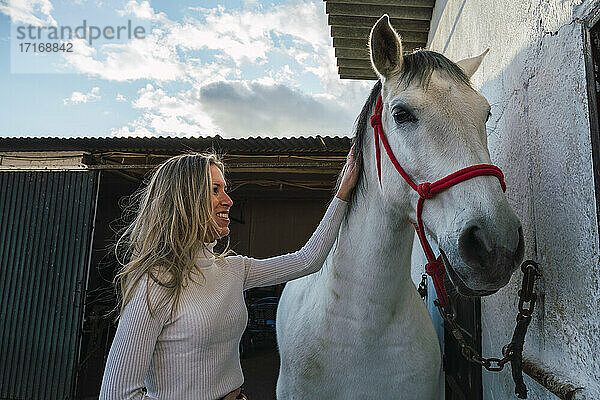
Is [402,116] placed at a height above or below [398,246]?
above

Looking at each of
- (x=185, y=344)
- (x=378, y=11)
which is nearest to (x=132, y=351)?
(x=185, y=344)

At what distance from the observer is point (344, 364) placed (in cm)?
160

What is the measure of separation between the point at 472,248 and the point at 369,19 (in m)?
4.37

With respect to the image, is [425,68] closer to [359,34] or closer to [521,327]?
[521,327]

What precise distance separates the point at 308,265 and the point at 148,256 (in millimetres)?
637

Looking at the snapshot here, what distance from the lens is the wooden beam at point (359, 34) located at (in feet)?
16.4

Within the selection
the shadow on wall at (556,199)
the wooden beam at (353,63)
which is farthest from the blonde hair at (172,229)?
the wooden beam at (353,63)

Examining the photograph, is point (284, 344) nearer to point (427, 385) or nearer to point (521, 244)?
point (427, 385)

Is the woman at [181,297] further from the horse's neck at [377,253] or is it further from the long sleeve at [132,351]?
the horse's neck at [377,253]

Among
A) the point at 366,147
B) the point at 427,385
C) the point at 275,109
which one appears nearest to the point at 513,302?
the point at 427,385

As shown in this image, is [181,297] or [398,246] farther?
[398,246]

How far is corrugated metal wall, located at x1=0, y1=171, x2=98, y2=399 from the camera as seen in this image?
5.02 meters

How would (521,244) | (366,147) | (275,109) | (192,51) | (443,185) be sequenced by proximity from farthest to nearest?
(275,109)
(192,51)
(366,147)
(443,185)
(521,244)

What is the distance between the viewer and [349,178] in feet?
5.55
